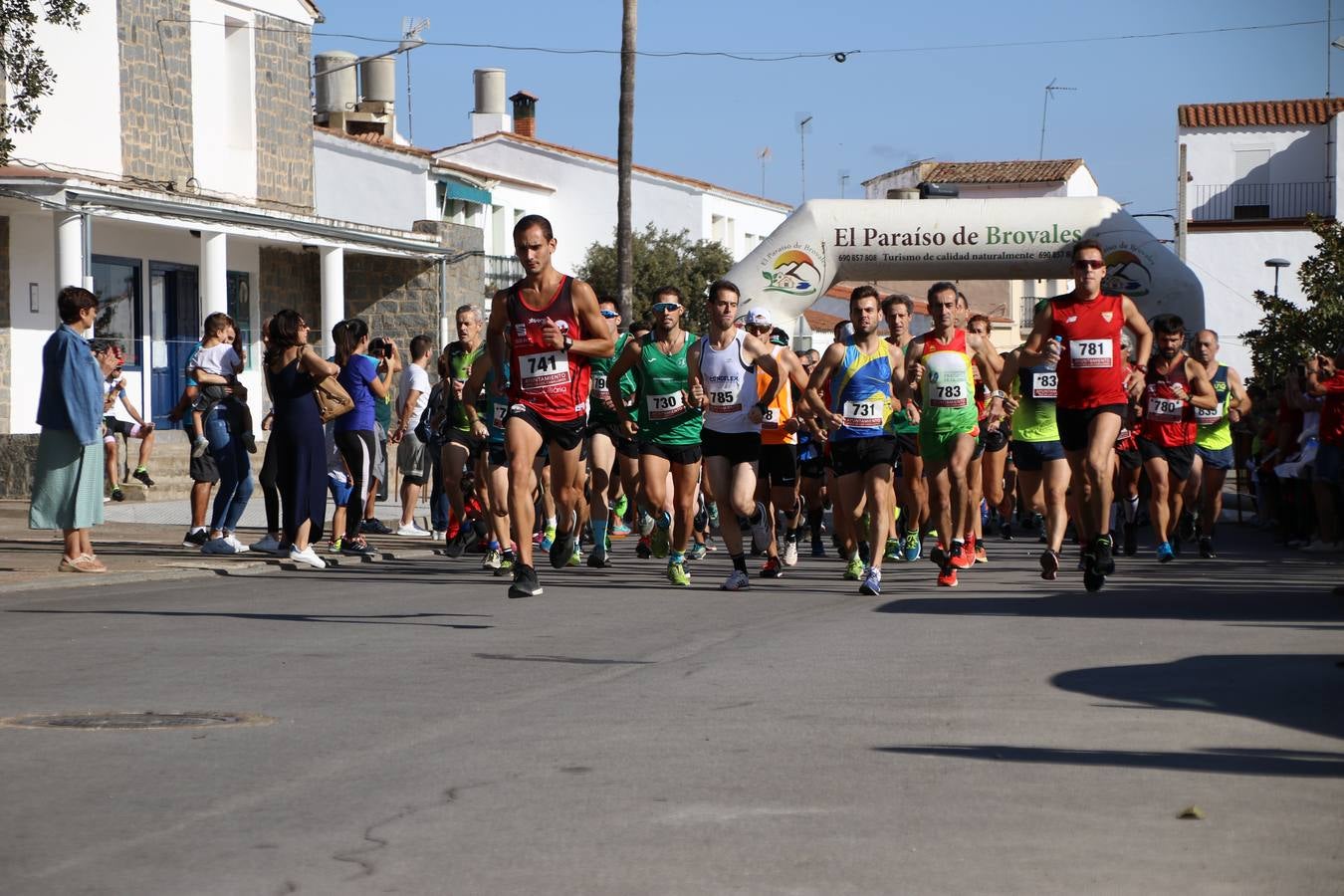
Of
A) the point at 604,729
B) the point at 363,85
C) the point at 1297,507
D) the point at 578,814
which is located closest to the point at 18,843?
the point at 578,814

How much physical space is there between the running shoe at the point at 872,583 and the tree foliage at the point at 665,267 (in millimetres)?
49301

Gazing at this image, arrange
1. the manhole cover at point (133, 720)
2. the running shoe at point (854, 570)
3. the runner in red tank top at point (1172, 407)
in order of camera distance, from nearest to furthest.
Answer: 1. the manhole cover at point (133, 720)
2. the running shoe at point (854, 570)
3. the runner in red tank top at point (1172, 407)

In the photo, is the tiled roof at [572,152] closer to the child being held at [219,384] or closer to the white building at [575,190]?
the white building at [575,190]

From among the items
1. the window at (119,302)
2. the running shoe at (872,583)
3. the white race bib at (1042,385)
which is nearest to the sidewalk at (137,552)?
the running shoe at (872,583)

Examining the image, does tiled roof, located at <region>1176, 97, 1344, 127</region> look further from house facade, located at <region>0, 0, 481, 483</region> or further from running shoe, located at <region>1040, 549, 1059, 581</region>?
running shoe, located at <region>1040, 549, 1059, 581</region>

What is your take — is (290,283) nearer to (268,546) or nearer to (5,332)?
(5,332)

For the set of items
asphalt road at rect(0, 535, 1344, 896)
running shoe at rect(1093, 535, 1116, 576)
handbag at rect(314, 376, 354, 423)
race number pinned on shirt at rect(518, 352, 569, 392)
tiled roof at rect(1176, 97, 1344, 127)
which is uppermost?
tiled roof at rect(1176, 97, 1344, 127)

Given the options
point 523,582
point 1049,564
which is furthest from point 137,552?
point 1049,564

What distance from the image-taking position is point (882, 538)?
1312 cm

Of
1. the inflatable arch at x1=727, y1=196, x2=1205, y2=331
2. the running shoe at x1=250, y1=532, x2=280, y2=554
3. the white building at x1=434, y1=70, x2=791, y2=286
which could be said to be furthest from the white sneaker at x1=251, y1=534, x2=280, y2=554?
the white building at x1=434, y1=70, x2=791, y2=286

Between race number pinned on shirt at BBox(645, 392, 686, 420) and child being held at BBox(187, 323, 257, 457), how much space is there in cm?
407

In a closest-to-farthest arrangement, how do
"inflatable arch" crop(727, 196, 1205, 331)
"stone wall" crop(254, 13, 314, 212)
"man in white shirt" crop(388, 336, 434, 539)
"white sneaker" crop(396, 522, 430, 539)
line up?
"man in white shirt" crop(388, 336, 434, 539)
"white sneaker" crop(396, 522, 430, 539)
"inflatable arch" crop(727, 196, 1205, 331)
"stone wall" crop(254, 13, 314, 212)

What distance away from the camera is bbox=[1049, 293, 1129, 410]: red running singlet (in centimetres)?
1267

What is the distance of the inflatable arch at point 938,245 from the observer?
27312 millimetres
